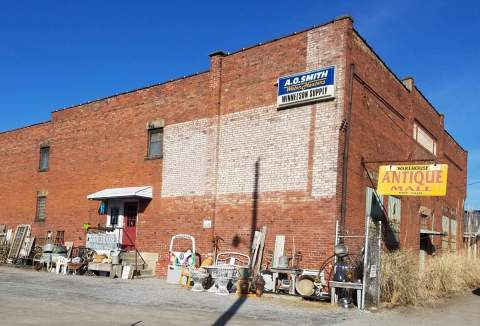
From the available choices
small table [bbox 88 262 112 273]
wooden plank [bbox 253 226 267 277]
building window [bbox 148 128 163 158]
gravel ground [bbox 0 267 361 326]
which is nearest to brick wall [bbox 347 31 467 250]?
wooden plank [bbox 253 226 267 277]

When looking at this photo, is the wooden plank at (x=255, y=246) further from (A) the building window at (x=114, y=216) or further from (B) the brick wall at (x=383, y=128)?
(A) the building window at (x=114, y=216)

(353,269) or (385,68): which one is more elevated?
(385,68)

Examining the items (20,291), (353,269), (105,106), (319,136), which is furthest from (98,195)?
(353,269)

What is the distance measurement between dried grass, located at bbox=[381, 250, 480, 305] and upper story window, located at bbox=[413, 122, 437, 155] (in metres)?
6.99

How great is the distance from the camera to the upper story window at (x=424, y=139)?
22.7 m

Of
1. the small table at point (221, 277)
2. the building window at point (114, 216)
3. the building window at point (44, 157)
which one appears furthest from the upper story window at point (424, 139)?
the building window at point (44, 157)

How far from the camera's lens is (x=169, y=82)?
20516 millimetres

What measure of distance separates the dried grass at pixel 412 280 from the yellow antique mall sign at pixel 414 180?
1.80 m

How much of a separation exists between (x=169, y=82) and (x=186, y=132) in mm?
2390

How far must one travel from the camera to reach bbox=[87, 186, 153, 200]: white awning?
65.1 ft

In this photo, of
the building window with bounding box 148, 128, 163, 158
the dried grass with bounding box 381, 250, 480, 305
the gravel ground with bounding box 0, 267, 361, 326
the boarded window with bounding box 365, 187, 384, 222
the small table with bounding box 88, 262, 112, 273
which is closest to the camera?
the gravel ground with bounding box 0, 267, 361, 326

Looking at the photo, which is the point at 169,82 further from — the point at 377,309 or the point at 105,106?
the point at 377,309

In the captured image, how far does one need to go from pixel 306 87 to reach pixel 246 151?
2940 mm

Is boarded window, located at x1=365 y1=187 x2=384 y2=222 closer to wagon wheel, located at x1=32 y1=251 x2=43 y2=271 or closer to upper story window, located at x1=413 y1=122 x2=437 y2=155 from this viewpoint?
upper story window, located at x1=413 y1=122 x2=437 y2=155
